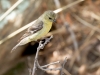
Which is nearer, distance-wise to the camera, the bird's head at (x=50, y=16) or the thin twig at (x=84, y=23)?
the bird's head at (x=50, y=16)

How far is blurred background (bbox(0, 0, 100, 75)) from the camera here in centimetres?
305

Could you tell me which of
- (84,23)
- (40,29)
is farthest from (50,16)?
(84,23)

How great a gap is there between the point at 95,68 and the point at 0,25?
45.0 inches

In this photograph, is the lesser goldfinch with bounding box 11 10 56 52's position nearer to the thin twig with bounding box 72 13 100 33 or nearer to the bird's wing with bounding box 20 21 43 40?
the bird's wing with bounding box 20 21 43 40

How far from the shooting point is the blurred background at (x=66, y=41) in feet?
10.0

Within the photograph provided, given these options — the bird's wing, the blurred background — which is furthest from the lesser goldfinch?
the blurred background

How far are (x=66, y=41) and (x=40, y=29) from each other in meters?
1.73

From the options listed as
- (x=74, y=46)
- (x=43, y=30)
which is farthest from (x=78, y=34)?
(x=43, y=30)

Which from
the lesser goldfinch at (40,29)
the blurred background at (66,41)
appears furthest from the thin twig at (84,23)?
the lesser goldfinch at (40,29)

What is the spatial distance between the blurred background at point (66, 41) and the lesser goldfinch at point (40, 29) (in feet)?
4.38

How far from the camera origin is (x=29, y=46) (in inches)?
131

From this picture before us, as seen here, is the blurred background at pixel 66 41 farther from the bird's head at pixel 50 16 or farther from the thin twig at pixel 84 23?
the bird's head at pixel 50 16

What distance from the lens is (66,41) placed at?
332 cm

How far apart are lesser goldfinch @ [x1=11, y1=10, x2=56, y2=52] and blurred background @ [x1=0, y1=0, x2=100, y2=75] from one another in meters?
1.33
